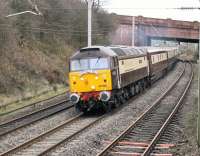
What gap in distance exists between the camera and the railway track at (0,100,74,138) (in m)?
18.8

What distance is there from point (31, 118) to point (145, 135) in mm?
6578

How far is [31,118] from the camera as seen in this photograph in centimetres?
2148

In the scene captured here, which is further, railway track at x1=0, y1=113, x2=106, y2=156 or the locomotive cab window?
the locomotive cab window

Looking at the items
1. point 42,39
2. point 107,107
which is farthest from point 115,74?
point 42,39

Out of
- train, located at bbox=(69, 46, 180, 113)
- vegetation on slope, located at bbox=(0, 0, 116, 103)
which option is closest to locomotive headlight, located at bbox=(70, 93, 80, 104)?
train, located at bbox=(69, 46, 180, 113)

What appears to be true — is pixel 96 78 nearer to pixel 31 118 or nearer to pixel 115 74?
pixel 115 74

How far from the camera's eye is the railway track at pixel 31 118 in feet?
61.8

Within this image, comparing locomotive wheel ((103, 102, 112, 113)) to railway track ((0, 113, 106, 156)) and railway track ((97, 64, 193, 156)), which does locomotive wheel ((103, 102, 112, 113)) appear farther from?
railway track ((97, 64, 193, 156))

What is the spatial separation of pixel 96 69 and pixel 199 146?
28.5ft

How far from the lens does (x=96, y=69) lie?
21906 mm

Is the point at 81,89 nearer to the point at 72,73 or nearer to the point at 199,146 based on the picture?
the point at 72,73

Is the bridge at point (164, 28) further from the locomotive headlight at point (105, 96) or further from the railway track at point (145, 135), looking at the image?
the locomotive headlight at point (105, 96)

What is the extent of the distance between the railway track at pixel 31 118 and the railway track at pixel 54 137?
1.61m

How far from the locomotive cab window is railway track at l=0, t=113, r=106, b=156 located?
92.0 inches
